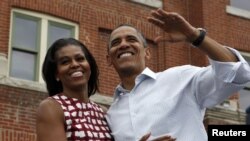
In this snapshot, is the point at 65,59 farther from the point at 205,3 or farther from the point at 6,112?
the point at 205,3

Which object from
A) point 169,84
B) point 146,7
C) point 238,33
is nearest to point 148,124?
point 169,84

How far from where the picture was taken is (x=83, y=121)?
405cm

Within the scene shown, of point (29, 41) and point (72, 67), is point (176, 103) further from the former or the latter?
point (29, 41)

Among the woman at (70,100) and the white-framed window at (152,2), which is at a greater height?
the white-framed window at (152,2)

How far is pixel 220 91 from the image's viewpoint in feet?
12.6

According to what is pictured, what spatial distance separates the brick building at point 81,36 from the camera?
1141 cm

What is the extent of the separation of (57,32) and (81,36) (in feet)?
1.74

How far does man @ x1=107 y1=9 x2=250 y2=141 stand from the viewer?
3.74m

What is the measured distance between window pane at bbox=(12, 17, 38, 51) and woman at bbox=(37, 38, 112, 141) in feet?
25.9

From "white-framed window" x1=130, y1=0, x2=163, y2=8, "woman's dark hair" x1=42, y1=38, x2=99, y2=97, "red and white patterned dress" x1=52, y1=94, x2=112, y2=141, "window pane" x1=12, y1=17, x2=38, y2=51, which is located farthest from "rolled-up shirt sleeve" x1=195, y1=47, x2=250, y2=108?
"white-framed window" x1=130, y1=0, x2=163, y2=8

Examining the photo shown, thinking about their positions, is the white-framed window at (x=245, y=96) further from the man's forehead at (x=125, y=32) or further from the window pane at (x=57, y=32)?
the man's forehead at (x=125, y=32)

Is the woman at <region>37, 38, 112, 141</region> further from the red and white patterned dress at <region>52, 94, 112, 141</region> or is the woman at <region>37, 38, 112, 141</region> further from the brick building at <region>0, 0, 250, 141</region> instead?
the brick building at <region>0, 0, 250, 141</region>

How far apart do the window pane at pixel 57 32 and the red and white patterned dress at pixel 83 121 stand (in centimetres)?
832

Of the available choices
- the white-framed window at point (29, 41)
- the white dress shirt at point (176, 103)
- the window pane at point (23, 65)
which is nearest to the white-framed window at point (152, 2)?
the white-framed window at point (29, 41)
